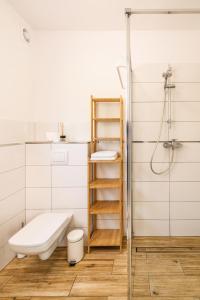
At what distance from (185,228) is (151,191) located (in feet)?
1.76

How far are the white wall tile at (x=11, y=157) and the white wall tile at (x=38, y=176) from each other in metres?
0.12

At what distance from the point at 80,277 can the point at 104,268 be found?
0.24 m

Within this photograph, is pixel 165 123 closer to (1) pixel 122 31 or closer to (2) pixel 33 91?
(1) pixel 122 31

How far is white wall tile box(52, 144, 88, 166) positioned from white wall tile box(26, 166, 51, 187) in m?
0.26

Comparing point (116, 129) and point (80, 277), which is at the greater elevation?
point (116, 129)

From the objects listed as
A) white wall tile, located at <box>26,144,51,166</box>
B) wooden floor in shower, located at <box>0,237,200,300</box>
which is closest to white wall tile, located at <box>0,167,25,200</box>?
white wall tile, located at <box>26,144,51,166</box>

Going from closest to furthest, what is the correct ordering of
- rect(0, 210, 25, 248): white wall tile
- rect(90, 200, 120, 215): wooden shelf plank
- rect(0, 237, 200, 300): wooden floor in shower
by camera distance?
rect(0, 237, 200, 300): wooden floor in shower, rect(0, 210, 25, 248): white wall tile, rect(90, 200, 120, 215): wooden shelf plank

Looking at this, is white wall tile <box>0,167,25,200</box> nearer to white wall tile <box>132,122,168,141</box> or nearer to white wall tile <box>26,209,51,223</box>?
white wall tile <box>26,209,51,223</box>

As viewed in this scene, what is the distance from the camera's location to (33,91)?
2.75 meters

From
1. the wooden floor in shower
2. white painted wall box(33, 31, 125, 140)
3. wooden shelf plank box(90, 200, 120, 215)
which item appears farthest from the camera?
white painted wall box(33, 31, 125, 140)

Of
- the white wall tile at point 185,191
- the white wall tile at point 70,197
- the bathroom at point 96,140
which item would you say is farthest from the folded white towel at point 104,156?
the white wall tile at point 185,191

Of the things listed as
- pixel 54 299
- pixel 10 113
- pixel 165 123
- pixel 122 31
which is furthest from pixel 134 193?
pixel 122 31

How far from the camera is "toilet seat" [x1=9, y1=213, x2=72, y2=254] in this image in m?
1.72

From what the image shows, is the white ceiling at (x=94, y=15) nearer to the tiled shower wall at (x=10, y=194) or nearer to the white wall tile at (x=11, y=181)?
the tiled shower wall at (x=10, y=194)
